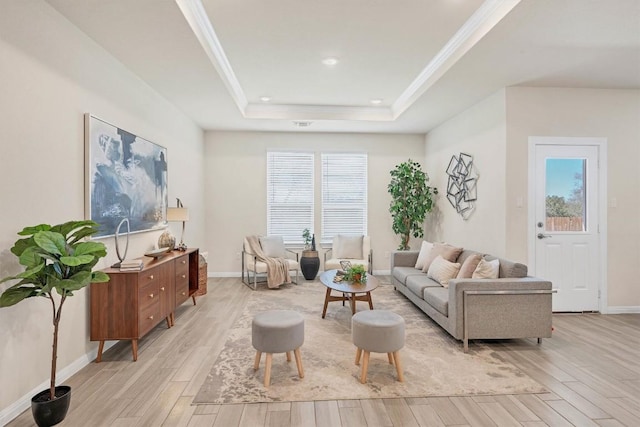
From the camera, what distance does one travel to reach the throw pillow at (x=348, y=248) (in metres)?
6.13

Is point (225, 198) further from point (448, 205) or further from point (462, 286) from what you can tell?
point (462, 286)

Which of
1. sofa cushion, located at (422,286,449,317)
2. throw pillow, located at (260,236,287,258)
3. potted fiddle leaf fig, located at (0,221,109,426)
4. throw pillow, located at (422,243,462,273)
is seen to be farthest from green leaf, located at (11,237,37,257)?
throw pillow, located at (422,243,462,273)

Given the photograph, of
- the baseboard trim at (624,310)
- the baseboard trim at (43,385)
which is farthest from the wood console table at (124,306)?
the baseboard trim at (624,310)

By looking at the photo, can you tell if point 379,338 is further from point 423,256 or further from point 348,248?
point 348,248

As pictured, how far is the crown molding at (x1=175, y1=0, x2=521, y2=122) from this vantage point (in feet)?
9.15

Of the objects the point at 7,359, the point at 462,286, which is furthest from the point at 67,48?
the point at 462,286

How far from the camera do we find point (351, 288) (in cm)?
382

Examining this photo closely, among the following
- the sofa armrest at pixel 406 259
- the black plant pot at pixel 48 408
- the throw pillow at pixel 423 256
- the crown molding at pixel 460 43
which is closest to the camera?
the black plant pot at pixel 48 408

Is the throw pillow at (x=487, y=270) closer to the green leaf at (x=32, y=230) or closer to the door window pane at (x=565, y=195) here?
the door window pane at (x=565, y=195)

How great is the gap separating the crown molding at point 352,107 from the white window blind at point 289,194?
115 centimetres

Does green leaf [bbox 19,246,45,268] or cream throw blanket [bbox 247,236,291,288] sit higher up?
green leaf [bbox 19,246,45,268]

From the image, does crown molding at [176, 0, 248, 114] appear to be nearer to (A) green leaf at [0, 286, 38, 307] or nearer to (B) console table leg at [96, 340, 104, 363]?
(A) green leaf at [0, 286, 38, 307]

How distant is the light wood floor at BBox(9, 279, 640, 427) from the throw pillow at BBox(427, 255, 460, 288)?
2.85 ft

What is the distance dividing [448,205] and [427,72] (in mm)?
2383
